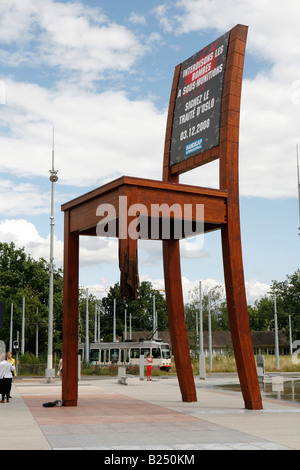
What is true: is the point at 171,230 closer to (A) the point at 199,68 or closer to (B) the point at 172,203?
(B) the point at 172,203

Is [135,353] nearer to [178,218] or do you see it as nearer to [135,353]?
[135,353]

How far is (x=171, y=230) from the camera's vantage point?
15.6m

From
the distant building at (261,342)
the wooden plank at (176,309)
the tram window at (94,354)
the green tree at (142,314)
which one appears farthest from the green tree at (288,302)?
the wooden plank at (176,309)

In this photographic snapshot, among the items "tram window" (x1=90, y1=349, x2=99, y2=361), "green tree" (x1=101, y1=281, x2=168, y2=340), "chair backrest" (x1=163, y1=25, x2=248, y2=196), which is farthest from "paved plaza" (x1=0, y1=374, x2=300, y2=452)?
"green tree" (x1=101, y1=281, x2=168, y2=340)

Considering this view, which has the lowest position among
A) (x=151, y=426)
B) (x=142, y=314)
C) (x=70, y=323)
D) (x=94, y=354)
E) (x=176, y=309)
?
(x=94, y=354)

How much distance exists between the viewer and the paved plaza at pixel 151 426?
370 inches

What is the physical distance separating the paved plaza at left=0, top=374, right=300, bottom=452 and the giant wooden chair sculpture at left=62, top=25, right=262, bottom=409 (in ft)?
3.43

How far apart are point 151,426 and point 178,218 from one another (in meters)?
4.63

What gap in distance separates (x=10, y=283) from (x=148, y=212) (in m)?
61.8

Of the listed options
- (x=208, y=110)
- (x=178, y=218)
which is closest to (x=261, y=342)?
(x=208, y=110)

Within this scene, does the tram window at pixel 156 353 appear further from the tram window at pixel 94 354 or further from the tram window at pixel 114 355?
the tram window at pixel 94 354

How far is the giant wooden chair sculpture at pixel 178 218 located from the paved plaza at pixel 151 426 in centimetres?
105

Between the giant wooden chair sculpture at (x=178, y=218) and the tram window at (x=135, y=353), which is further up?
the giant wooden chair sculpture at (x=178, y=218)

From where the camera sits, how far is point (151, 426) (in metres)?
11.7
